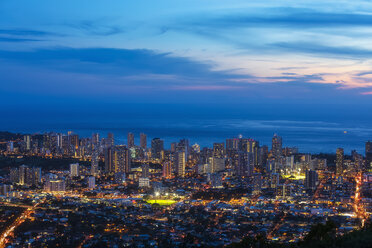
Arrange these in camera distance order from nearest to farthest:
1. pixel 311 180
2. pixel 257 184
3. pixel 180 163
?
pixel 257 184 < pixel 311 180 < pixel 180 163

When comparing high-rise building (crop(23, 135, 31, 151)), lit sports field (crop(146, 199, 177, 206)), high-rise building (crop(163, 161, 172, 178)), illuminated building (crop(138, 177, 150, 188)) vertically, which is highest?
high-rise building (crop(23, 135, 31, 151))

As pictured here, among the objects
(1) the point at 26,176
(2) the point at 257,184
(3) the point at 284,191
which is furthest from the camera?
(1) the point at 26,176

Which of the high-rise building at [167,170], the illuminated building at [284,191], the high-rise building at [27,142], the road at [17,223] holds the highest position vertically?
the high-rise building at [27,142]

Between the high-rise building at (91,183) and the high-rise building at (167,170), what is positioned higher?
the high-rise building at (167,170)

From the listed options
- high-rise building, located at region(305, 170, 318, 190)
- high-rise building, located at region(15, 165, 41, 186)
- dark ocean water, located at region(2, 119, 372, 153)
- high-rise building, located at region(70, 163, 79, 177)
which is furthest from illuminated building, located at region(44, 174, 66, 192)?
dark ocean water, located at region(2, 119, 372, 153)

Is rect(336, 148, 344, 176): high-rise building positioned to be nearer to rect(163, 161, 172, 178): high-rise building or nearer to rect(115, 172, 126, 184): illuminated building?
rect(163, 161, 172, 178): high-rise building

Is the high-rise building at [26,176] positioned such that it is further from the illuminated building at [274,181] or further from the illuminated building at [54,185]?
the illuminated building at [274,181]

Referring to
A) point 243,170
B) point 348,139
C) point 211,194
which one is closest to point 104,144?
point 243,170

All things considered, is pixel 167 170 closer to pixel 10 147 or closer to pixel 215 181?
pixel 215 181

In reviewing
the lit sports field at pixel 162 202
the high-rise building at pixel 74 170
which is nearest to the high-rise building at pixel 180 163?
the high-rise building at pixel 74 170

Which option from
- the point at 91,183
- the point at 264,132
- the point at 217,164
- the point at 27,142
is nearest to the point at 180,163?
the point at 217,164

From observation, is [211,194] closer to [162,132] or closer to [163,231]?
[163,231]
